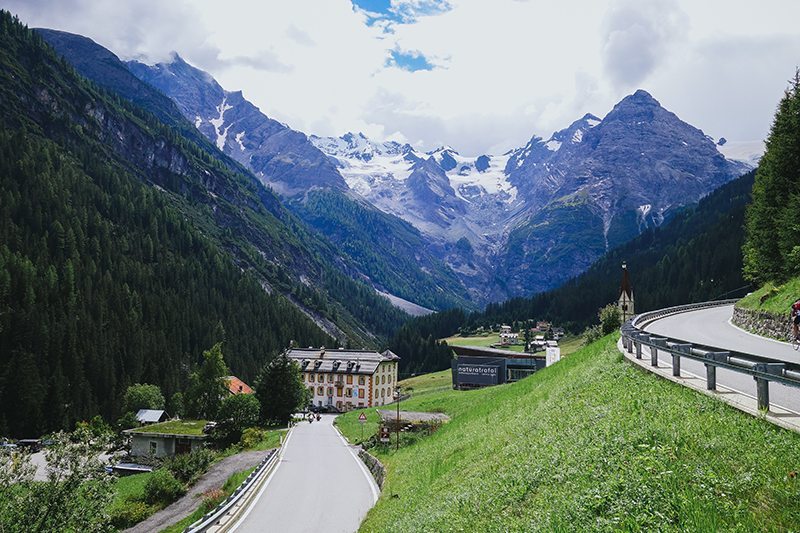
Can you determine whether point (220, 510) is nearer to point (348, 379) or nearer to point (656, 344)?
point (656, 344)

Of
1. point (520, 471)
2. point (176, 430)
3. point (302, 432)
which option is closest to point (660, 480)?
point (520, 471)

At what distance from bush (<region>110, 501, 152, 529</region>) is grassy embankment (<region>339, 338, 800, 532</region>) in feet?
85.4

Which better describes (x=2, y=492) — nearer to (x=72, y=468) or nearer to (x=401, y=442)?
(x=72, y=468)

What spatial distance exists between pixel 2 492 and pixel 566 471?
2951cm

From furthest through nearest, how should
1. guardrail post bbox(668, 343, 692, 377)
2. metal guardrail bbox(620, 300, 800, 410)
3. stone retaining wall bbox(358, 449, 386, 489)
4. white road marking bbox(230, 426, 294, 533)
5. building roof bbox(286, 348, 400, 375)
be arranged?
building roof bbox(286, 348, 400, 375)
stone retaining wall bbox(358, 449, 386, 489)
white road marking bbox(230, 426, 294, 533)
guardrail post bbox(668, 343, 692, 377)
metal guardrail bbox(620, 300, 800, 410)

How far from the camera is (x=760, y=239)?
155ft

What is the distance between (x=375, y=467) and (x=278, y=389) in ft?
144

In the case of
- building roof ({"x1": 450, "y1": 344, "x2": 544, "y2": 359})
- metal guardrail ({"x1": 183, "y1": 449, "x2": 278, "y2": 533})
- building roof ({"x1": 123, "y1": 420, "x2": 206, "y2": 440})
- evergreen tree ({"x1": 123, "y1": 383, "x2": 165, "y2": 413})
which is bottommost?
evergreen tree ({"x1": 123, "y1": 383, "x2": 165, "y2": 413})

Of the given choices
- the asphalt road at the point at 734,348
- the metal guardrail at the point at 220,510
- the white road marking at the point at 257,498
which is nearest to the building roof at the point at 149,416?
the white road marking at the point at 257,498

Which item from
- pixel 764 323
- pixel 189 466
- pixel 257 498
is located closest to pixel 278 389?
pixel 189 466

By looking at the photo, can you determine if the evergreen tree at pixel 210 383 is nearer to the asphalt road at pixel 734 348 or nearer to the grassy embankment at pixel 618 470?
the asphalt road at pixel 734 348

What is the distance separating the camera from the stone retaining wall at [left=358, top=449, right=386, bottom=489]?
3207cm

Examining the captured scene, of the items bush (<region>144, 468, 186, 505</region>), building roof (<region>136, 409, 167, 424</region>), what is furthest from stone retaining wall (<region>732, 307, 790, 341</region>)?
building roof (<region>136, 409, 167, 424</region>)

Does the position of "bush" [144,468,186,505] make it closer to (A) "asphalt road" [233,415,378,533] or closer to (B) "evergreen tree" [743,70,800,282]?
(A) "asphalt road" [233,415,378,533]
